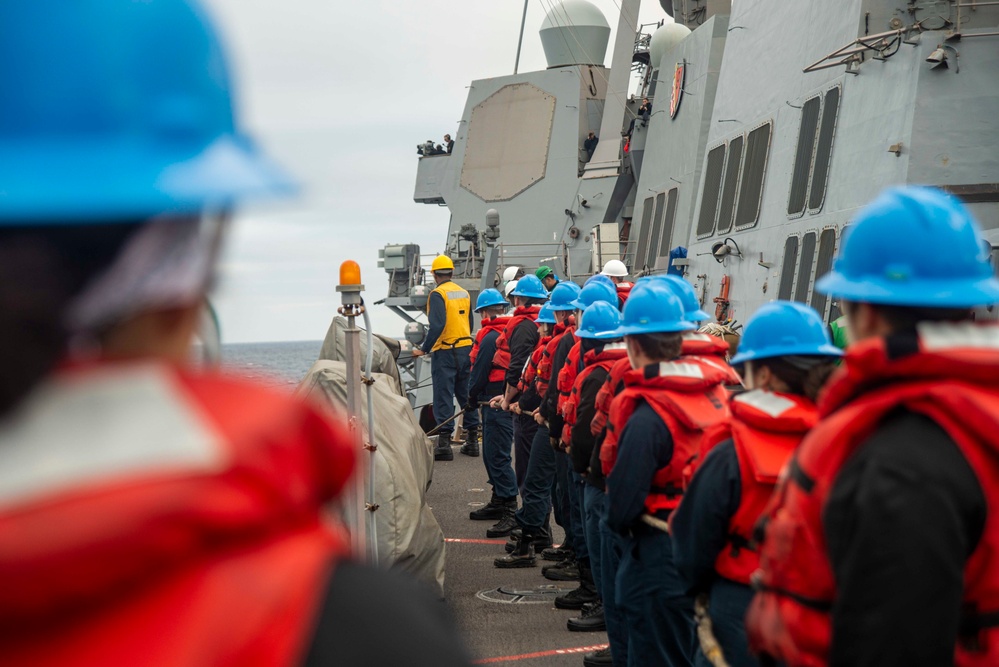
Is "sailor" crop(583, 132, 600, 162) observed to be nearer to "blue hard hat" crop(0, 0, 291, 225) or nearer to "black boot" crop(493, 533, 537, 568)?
"black boot" crop(493, 533, 537, 568)

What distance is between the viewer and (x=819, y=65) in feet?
25.6

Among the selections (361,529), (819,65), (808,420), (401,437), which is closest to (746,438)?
(808,420)

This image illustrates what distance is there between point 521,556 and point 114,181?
795 cm

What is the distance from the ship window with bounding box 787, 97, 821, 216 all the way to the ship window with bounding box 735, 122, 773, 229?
888 millimetres

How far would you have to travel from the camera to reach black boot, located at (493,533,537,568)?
27.0 ft

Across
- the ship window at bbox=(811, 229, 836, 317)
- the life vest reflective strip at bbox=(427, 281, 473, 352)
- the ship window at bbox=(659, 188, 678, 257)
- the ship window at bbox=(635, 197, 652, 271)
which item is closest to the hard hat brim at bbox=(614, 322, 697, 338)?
the ship window at bbox=(811, 229, 836, 317)

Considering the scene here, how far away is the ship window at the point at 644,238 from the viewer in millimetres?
16016

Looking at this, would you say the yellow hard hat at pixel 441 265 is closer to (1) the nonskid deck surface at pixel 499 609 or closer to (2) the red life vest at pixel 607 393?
(1) the nonskid deck surface at pixel 499 609

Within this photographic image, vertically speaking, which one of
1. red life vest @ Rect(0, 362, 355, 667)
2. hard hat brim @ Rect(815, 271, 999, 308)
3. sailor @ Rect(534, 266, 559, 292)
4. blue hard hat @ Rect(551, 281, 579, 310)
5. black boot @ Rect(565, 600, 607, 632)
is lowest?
black boot @ Rect(565, 600, 607, 632)

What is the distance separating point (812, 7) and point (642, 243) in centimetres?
783

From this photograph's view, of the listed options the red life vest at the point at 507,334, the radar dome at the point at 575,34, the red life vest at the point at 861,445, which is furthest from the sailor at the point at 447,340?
the radar dome at the point at 575,34

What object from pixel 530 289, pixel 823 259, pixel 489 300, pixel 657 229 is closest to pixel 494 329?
pixel 489 300

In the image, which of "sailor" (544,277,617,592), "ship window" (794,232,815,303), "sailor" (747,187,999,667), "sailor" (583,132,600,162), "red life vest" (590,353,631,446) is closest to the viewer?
"sailor" (747,187,999,667)

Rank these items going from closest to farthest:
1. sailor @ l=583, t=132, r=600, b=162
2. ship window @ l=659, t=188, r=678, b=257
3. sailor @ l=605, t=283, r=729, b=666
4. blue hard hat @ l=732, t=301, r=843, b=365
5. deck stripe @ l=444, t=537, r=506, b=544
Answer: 1. blue hard hat @ l=732, t=301, r=843, b=365
2. sailor @ l=605, t=283, r=729, b=666
3. deck stripe @ l=444, t=537, r=506, b=544
4. ship window @ l=659, t=188, r=678, b=257
5. sailor @ l=583, t=132, r=600, b=162
